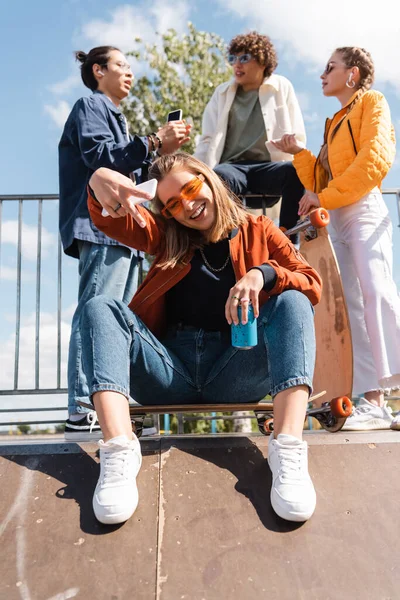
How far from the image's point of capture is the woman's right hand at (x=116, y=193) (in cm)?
232

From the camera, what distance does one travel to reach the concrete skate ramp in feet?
5.87

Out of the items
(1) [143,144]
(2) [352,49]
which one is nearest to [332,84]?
(2) [352,49]

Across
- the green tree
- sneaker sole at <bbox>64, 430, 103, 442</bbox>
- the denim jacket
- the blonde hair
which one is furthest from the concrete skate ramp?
the green tree

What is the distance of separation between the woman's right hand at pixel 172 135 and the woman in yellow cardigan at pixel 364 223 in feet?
2.48

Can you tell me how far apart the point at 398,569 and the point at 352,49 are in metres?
3.22

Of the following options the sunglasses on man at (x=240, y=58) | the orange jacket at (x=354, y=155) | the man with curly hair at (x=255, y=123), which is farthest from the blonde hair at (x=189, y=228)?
the sunglasses on man at (x=240, y=58)

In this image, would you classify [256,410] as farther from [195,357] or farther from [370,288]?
[370,288]

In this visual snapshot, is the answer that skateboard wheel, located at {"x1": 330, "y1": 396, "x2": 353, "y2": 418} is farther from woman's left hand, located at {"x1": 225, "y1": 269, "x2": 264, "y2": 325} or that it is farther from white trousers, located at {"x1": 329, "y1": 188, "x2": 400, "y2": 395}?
white trousers, located at {"x1": 329, "y1": 188, "x2": 400, "y2": 395}

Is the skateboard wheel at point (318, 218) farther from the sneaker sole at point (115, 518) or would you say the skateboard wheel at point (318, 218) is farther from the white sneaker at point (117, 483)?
the sneaker sole at point (115, 518)

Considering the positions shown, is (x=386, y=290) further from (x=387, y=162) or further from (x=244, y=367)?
(x=244, y=367)

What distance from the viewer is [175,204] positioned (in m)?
2.54

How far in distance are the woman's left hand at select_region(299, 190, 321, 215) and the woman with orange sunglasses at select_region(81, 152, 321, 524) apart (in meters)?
0.95

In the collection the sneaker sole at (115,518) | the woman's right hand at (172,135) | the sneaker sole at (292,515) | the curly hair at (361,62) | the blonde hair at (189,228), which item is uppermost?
the curly hair at (361,62)

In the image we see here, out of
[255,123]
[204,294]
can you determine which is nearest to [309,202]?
[255,123]
